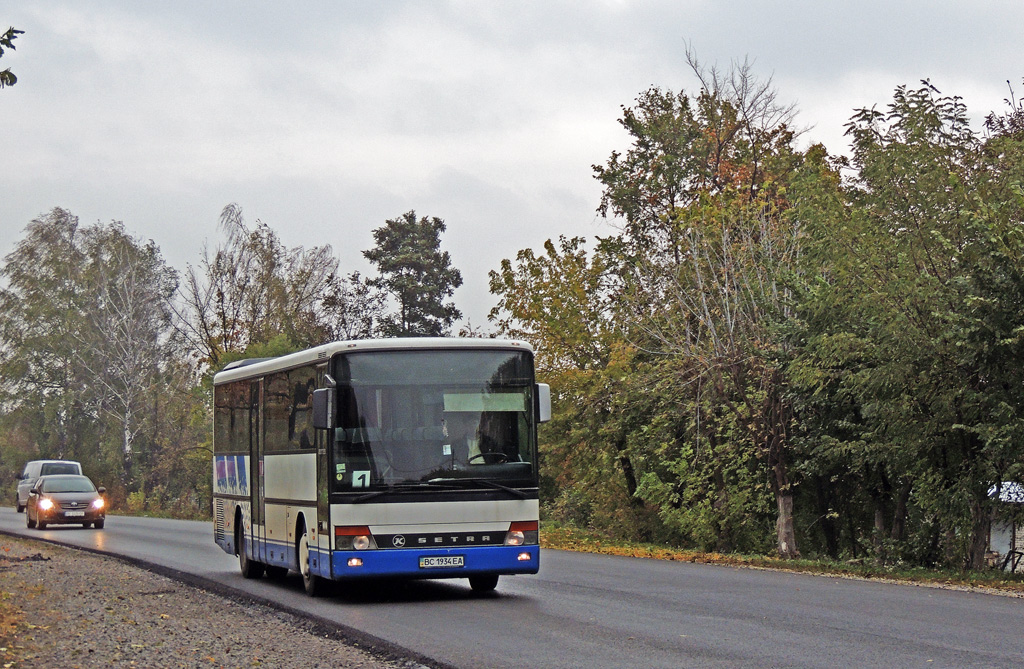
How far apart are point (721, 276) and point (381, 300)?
4637 cm

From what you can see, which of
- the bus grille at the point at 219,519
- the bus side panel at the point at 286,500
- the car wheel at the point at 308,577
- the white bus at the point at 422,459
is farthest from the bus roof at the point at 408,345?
the bus grille at the point at 219,519

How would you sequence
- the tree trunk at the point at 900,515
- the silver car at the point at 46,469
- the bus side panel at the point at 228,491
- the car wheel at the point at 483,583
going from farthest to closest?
the silver car at the point at 46,469, the tree trunk at the point at 900,515, the bus side panel at the point at 228,491, the car wheel at the point at 483,583

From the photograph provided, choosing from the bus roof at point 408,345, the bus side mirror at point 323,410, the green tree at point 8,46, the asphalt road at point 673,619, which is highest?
the green tree at point 8,46

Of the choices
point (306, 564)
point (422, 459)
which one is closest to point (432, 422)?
point (422, 459)

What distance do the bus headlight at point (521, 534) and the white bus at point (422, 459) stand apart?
1 centimetres

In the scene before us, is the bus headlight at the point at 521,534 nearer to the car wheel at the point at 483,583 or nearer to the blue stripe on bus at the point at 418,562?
the blue stripe on bus at the point at 418,562

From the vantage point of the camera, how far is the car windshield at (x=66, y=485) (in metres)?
39.9

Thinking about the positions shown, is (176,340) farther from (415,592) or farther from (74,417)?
(415,592)

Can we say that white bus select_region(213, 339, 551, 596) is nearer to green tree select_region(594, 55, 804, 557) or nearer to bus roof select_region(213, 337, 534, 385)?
bus roof select_region(213, 337, 534, 385)

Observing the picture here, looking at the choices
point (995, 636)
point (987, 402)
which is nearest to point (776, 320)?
point (987, 402)

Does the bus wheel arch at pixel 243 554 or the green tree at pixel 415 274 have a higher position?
the green tree at pixel 415 274

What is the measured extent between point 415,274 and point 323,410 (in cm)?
6173

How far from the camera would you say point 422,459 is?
50.8 feet

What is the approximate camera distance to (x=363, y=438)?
1544 cm
